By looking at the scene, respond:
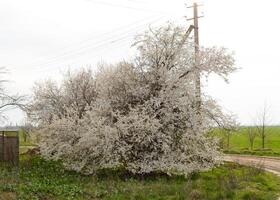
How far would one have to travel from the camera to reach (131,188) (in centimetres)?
1917

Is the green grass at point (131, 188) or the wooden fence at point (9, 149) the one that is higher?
the wooden fence at point (9, 149)

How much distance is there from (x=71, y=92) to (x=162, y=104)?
8729 mm

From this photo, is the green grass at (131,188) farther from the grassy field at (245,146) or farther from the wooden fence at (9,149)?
the grassy field at (245,146)

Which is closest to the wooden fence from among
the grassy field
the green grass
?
the green grass

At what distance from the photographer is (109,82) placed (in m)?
26.2

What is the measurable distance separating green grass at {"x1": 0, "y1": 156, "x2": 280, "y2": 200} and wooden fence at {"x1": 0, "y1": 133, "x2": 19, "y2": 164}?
184 inches

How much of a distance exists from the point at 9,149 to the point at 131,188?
12.3 metres

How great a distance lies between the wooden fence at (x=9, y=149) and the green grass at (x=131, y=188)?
15.3 feet

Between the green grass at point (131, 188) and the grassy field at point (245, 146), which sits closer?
the green grass at point (131, 188)

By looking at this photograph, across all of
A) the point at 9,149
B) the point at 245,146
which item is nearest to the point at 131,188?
the point at 9,149

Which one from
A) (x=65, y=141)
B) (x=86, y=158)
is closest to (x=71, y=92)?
(x=65, y=141)

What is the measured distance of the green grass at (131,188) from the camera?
17.6m

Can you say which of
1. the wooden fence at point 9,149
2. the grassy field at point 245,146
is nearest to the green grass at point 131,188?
the wooden fence at point 9,149

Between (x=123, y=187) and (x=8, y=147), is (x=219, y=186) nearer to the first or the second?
(x=123, y=187)
